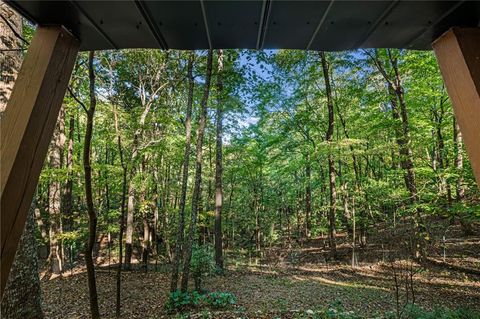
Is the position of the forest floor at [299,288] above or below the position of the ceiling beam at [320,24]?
below

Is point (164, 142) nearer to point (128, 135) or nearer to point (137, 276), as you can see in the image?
→ point (128, 135)

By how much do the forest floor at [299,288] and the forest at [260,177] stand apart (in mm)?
71

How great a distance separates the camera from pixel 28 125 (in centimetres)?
98

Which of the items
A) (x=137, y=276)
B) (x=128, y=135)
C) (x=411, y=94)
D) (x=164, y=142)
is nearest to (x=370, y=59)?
(x=411, y=94)

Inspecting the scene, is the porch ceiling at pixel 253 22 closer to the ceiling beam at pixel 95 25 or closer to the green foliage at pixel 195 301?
the ceiling beam at pixel 95 25

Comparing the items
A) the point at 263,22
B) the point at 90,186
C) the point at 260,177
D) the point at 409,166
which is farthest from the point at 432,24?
the point at 260,177

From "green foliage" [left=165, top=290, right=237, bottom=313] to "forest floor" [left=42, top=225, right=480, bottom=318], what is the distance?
212mm

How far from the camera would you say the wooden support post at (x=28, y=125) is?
36.4 inches

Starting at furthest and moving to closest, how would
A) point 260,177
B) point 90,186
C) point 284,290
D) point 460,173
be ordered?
1. point 260,177
2. point 284,290
3. point 460,173
4. point 90,186

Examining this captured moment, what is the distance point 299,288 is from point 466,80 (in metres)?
9.07

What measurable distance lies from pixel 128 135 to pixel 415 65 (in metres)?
10.8

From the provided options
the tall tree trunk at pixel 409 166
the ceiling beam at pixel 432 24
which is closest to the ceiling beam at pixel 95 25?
the ceiling beam at pixel 432 24

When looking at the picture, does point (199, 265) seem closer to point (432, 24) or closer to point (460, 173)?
point (460, 173)

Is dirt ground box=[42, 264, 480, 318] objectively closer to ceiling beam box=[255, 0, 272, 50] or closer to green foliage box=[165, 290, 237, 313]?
green foliage box=[165, 290, 237, 313]
